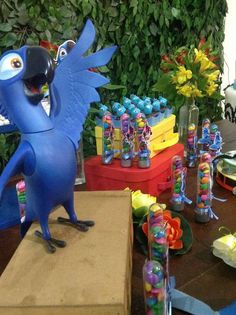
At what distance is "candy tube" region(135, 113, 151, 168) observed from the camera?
0.97m

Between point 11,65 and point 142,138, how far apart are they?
48 centimetres

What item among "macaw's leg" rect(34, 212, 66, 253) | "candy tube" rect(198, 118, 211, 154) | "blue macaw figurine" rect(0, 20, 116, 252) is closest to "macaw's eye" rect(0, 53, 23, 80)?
"blue macaw figurine" rect(0, 20, 116, 252)

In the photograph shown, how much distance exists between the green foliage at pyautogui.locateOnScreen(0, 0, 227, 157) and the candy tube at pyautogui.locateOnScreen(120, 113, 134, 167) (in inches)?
32.5

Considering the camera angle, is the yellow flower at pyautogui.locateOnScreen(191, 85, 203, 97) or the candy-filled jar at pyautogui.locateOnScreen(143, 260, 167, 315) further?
the yellow flower at pyautogui.locateOnScreen(191, 85, 203, 97)

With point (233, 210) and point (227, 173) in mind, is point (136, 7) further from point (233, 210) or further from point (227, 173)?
point (233, 210)

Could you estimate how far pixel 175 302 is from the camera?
2.00 ft

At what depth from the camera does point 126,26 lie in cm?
198

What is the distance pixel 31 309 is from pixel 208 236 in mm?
449

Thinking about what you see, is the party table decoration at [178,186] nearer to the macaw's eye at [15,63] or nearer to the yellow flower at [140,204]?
the yellow flower at [140,204]

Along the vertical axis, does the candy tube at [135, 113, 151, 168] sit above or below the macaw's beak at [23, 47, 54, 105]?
below

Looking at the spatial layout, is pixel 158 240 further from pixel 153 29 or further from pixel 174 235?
pixel 153 29

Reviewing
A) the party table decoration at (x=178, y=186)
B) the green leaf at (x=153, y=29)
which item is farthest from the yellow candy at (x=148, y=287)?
the green leaf at (x=153, y=29)

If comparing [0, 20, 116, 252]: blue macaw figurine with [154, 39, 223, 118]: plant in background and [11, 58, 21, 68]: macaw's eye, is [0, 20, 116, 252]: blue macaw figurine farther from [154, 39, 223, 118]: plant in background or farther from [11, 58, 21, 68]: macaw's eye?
[154, 39, 223, 118]: plant in background

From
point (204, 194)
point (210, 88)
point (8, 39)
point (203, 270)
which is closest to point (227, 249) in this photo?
point (203, 270)
